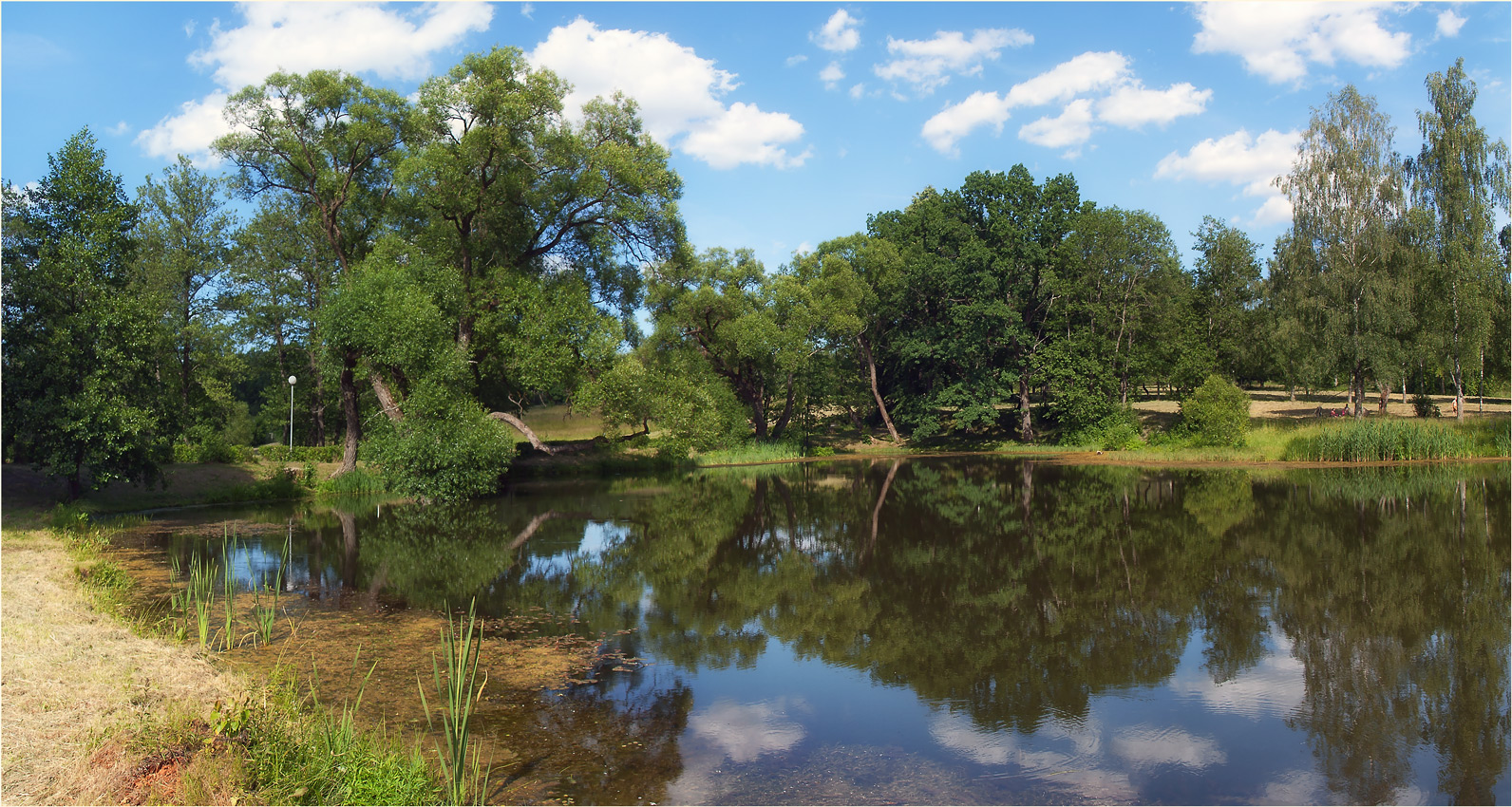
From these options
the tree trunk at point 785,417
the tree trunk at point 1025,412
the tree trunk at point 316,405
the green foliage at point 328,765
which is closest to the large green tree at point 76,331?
the green foliage at point 328,765

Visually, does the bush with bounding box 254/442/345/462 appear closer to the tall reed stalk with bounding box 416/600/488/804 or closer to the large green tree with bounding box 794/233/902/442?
the large green tree with bounding box 794/233/902/442

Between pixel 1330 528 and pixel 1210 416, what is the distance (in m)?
19.8

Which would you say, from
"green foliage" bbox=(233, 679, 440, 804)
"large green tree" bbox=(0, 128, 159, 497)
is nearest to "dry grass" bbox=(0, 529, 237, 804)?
"green foliage" bbox=(233, 679, 440, 804)

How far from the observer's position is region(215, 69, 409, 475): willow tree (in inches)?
1061

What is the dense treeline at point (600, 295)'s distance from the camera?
63.5 ft

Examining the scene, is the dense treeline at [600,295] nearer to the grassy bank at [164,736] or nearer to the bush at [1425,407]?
the bush at [1425,407]

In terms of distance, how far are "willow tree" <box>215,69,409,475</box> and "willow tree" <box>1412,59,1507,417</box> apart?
40.9 meters

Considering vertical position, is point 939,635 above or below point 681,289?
below

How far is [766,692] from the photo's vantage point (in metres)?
7.85

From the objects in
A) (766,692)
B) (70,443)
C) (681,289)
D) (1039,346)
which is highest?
(681,289)

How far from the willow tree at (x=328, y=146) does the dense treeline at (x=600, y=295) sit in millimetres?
113

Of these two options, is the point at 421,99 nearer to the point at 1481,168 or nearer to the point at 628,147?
the point at 628,147

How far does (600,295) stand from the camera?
34.0 meters

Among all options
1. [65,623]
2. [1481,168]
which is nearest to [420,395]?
[65,623]
